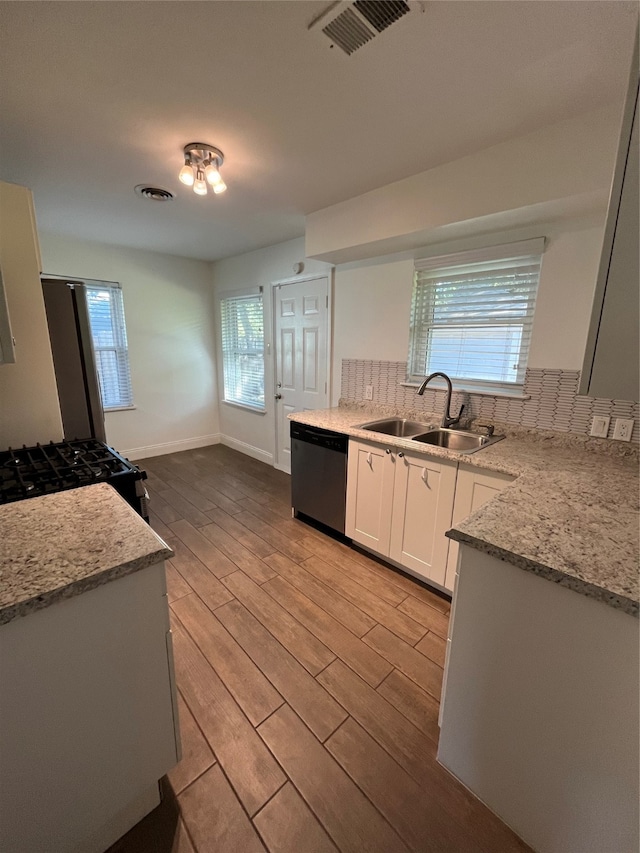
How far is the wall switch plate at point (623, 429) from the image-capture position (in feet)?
5.99

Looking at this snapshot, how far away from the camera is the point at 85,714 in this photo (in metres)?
0.92

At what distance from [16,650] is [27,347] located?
1655mm

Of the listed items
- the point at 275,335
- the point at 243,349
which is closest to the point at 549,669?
the point at 275,335

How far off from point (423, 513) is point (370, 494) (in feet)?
1.31

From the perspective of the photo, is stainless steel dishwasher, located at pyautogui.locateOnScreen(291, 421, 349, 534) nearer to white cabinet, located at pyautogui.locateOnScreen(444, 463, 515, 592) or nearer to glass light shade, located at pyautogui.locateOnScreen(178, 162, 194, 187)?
white cabinet, located at pyautogui.locateOnScreen(444, 463, 515, 592)

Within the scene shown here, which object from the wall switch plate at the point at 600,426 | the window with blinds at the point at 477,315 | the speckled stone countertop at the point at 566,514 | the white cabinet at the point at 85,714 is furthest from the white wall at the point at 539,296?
the white cabinet at the point at 85,714

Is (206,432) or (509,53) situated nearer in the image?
(509,53)

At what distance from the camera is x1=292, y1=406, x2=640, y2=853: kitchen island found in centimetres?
88

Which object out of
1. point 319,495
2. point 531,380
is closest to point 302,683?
point 319,495

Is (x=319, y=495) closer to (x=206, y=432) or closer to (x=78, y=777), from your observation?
(x=78, y=777)

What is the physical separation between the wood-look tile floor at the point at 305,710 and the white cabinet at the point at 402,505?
0.21 m

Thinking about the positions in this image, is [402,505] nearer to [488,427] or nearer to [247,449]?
[488,427]

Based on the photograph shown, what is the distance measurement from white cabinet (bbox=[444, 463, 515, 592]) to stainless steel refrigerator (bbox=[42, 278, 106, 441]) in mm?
2484

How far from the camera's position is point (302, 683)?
160 cm
